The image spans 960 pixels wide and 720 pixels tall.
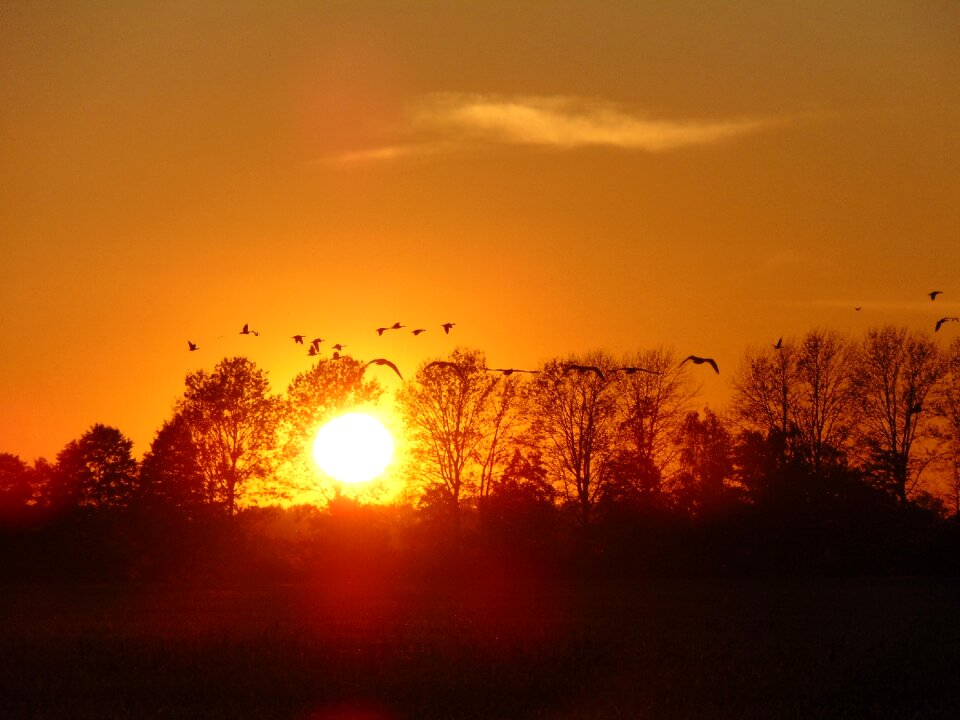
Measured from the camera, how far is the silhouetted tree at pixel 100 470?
5922 cm

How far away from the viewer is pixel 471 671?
2216cm

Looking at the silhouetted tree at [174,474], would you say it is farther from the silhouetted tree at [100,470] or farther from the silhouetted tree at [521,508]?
the silhouetted tree at [521,508]

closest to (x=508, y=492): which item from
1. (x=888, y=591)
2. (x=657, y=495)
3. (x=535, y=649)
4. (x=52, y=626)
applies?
(x=657, y=495)

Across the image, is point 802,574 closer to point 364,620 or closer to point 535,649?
point 364,620

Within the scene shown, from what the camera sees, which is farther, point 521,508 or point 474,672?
point 521,508

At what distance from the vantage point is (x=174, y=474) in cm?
5872

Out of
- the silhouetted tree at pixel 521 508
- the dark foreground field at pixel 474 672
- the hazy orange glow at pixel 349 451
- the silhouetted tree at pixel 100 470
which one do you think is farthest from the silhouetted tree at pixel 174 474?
the dark foreground field at pixel 474 672

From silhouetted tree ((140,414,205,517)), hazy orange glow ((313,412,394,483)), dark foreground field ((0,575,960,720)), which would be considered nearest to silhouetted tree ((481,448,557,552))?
hazy orange glow ((313,412,394,483))

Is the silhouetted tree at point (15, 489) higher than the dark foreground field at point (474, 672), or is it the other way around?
the silhouetted tree at point (15, 489)

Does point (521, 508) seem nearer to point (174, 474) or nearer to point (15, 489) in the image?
point (174, 474)

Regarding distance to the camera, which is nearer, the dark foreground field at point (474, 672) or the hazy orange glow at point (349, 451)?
the dark foreground field at point (474, 672)

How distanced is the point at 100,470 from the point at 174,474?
5.52 m

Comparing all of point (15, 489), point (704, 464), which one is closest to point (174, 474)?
point (15, 489)

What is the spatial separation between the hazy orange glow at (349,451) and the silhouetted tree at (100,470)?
10.9m
